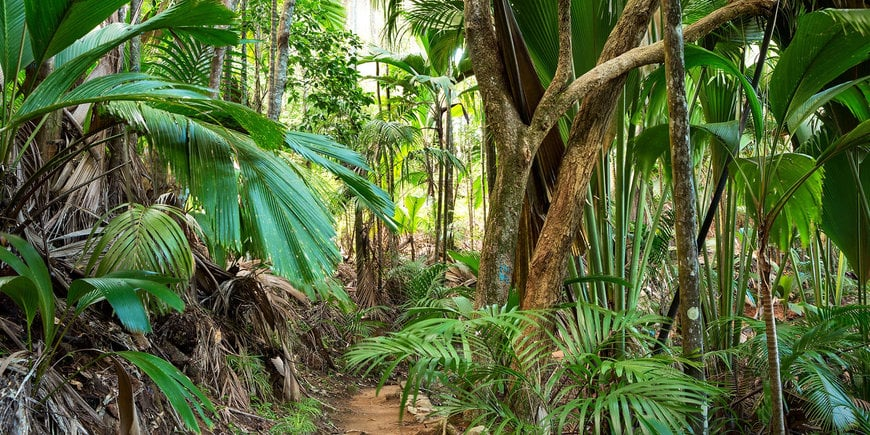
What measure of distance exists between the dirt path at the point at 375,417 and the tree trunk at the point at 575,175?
1.22 m

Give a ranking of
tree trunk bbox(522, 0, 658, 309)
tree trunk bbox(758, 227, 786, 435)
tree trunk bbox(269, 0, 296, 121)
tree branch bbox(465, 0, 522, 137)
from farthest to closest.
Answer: tree trunk bbox(269, 0, 296, 121), tree branch bbox(465, 0, 522, 137), tree trunk bbox(522, 0, 658, 309), tree trunk bbox(758, 227, 786, 435)

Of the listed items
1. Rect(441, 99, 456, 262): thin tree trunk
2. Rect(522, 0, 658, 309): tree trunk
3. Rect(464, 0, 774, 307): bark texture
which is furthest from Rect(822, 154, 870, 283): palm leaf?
Rect(441, 99, 456, 262): thin tree trunk

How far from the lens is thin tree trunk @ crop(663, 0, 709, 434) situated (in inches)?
99.1

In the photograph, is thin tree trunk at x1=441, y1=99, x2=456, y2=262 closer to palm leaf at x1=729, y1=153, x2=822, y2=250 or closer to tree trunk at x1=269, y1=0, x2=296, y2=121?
tree trunk at x1=269, y1=0, x2=296, y2=121

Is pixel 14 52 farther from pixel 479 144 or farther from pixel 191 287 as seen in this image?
pixel 479 144

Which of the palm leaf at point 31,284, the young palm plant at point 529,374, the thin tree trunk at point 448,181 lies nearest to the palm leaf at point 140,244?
the palm leaf at point 31,284

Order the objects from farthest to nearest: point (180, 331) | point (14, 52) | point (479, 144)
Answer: point (479, 144), point (180, 331), point (14, 52)

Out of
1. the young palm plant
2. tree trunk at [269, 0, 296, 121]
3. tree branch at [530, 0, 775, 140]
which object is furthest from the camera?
tree trunk at [269, 0, 296, 121]

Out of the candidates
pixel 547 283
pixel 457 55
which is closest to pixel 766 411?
pixel 547 283

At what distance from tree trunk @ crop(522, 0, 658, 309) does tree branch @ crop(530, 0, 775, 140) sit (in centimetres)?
10

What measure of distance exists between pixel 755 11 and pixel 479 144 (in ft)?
24.0

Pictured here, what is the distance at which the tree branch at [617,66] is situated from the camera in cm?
299

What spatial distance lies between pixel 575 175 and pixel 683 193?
0.72m

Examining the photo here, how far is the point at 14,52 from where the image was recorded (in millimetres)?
2602
